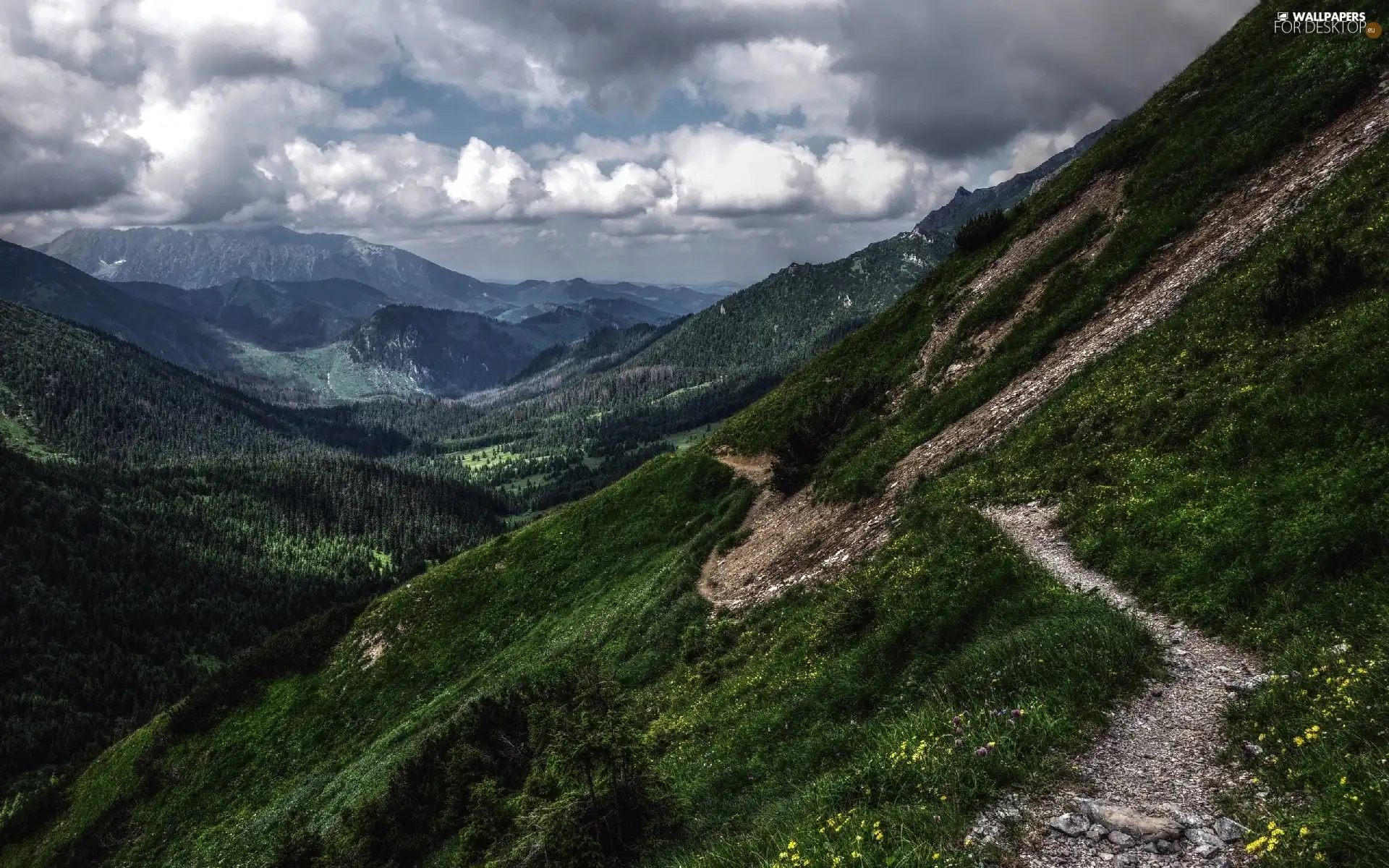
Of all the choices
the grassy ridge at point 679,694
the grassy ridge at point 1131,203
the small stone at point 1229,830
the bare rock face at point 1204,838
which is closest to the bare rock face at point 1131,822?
the bare rock face at point 1204,838

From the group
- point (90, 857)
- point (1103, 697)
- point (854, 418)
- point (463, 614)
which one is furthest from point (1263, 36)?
point (90, 857)

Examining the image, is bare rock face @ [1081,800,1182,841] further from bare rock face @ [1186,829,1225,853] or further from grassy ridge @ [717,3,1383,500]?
grassy ridge @ [717,3,1383,500]

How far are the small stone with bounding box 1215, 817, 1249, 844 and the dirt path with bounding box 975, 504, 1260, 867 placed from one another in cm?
1

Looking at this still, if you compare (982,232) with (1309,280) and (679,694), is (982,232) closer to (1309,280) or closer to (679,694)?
(1309,280)

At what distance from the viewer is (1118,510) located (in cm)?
1700

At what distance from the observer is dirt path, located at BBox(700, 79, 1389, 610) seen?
26.0 m

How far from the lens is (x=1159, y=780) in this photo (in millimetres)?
8492

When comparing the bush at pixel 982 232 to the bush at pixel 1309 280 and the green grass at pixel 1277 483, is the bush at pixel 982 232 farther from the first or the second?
the bush at pixel 1309 280

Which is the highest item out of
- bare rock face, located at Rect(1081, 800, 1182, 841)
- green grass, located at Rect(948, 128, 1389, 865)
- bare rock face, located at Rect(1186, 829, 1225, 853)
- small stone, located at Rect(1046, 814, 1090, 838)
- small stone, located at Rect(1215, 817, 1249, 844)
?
green grass, located at Rect(948, 128, 1389, 865)

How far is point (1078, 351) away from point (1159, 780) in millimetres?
24502

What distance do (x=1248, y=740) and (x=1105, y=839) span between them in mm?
2883

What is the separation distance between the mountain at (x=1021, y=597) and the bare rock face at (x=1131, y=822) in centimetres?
8

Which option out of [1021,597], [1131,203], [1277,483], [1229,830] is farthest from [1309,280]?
[1131,203]

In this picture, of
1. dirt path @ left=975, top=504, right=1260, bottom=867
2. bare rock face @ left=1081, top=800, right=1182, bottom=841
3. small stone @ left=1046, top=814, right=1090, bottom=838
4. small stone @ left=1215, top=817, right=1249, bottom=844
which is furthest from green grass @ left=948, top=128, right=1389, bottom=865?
small stone @ left=1046, top=814, right=1090, bottom=838
